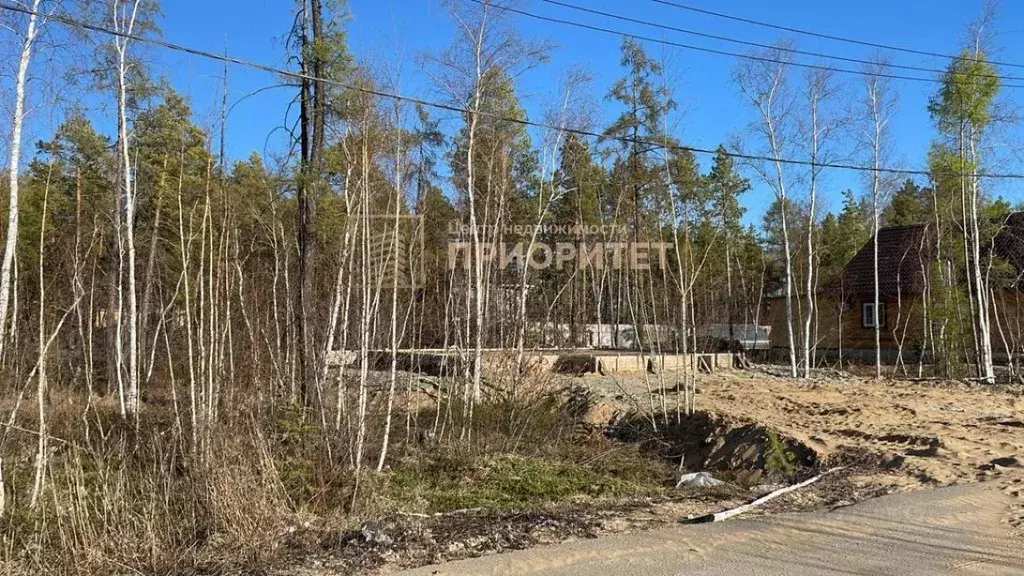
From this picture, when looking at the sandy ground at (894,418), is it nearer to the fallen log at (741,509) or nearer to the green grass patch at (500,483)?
the fallen log at (741,509)

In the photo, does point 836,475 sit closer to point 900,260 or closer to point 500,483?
point 500,483

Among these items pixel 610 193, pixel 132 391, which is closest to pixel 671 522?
pixel 132 391

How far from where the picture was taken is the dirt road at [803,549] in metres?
5.37

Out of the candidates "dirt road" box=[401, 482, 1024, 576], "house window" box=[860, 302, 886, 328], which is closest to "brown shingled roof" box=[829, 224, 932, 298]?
"house window" box=[860, 302, 886, 328]

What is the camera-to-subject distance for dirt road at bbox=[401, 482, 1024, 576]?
537 centimetres

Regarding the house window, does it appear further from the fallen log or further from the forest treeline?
the fallen log

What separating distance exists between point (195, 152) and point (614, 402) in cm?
875

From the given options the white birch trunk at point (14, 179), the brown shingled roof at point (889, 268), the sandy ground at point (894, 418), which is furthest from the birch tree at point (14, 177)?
the brown shingled roof at point (889, 268)

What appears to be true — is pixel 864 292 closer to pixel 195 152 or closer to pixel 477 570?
pixel 195 152

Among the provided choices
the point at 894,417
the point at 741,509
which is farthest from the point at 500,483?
the point at 894,417

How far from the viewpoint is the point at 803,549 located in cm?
584

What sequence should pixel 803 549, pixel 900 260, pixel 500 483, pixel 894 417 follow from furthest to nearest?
pixel 900 260 → pixel 894 417 → pixel 500 483 → pixel 803 549

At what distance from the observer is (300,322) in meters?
10.8

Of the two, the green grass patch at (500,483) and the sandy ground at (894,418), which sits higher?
the sandy ground at (894,418)
